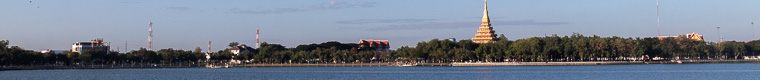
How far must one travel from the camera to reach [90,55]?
453ft

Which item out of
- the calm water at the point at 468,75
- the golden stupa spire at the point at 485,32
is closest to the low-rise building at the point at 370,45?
the golden stupa spire at the point at 485,32

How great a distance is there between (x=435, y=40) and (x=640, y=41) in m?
18.0

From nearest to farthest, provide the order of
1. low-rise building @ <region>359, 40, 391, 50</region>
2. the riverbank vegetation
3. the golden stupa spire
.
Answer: the riverbank vegetation → the golden stupa spire → low-rise building @ <region>359, 40, 391, 50</region>

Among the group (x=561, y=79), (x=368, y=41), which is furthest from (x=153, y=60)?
(x=561, y=79)

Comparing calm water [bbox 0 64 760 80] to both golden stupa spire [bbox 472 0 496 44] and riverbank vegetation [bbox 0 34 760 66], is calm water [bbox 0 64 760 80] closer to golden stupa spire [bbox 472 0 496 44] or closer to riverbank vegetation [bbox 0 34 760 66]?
riverbank vegetation [bbox 0 34 760 66]

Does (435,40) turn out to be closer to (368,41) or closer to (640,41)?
(640,41)

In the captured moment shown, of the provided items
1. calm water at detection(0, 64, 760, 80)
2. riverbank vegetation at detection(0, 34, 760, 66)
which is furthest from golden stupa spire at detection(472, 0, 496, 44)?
calm water at detection(0, 64, 760, 80)

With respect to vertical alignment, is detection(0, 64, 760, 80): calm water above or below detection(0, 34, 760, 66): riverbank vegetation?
below

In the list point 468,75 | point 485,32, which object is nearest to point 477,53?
point 485,32

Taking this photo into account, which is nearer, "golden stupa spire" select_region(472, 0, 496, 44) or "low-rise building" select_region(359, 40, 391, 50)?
"golden stupa spire" select_region(472, 0, 496, 44)

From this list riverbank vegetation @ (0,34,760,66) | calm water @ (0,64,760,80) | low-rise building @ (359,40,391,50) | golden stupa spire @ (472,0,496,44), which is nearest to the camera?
calm water @ (0,64,760,80)

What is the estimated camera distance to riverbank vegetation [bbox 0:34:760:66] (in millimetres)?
130875

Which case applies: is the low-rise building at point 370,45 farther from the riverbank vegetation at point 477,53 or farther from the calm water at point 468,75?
the calm water at point 468,75

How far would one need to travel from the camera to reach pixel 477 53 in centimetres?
13438
